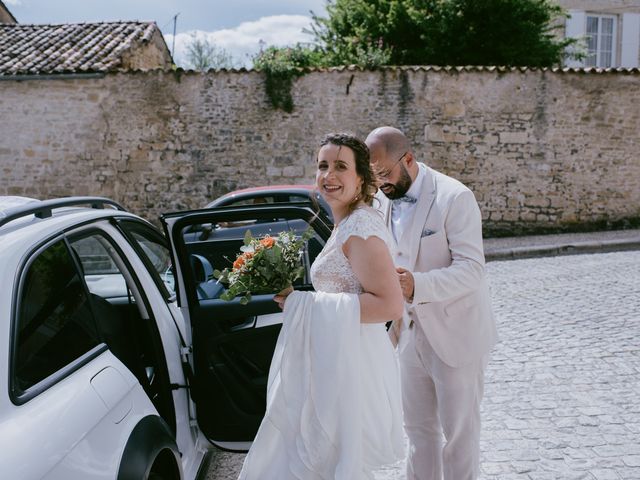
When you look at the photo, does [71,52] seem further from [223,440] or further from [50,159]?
[223,440]

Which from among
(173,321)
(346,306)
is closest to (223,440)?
(173,321)

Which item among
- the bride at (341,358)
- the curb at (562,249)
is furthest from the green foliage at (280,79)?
the bride at (341,358)

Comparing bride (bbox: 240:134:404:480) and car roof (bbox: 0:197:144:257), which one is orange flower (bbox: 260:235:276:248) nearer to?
bride (bbox: 240:134:404:480)

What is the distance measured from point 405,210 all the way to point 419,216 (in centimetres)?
13

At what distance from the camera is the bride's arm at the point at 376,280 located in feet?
7.79

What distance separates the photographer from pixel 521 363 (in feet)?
17.9

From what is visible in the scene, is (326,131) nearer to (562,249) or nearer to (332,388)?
(562,249)

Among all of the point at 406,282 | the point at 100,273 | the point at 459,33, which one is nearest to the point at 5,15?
the point at 459,33

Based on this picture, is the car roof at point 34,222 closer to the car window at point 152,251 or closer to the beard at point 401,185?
the car window at point 152,251

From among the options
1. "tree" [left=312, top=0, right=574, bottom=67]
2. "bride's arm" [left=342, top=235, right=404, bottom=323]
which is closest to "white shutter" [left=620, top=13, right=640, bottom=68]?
"tree" [left=312, top=0, right=574, bottom=67]

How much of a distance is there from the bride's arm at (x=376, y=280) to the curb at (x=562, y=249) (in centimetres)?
982

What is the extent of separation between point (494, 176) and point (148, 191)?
819cm

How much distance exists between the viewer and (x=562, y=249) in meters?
12.1

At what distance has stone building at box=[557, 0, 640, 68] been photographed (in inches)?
810
